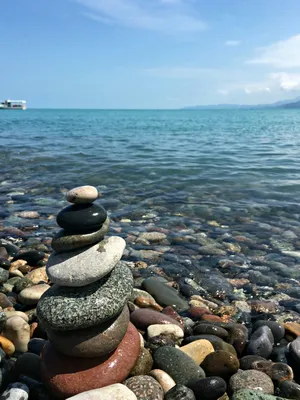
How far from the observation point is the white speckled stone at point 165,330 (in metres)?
5.26

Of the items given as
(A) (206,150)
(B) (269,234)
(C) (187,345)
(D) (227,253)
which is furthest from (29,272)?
(A) (206,150)

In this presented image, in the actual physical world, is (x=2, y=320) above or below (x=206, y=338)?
above

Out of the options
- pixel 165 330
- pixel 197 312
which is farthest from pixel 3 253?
pixel 165 330

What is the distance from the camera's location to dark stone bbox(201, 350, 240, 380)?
15.1ft

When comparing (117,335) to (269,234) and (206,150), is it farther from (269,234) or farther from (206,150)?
(206,150)

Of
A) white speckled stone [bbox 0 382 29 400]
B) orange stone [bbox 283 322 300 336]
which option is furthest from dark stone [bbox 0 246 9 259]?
orange stone [bbox 283 322 300 336]

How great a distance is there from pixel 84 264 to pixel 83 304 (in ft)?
1.28

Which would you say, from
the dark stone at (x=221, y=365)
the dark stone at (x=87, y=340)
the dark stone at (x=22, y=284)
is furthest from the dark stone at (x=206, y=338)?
the dark stone at (x=22, y=284)

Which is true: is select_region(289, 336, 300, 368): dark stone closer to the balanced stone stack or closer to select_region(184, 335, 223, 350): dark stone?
select_region(184, 335, 223, 350): dark stone

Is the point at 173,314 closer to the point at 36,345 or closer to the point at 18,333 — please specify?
the point at 36,345

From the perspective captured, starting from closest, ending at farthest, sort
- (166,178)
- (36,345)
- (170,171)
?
(36,345)
(166,178)
(170,171)

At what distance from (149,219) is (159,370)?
279 inches

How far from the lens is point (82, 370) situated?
4148 millimetres

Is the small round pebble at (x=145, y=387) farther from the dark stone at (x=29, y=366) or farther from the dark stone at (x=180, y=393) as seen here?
the dark stone at (x=29, y=366)
